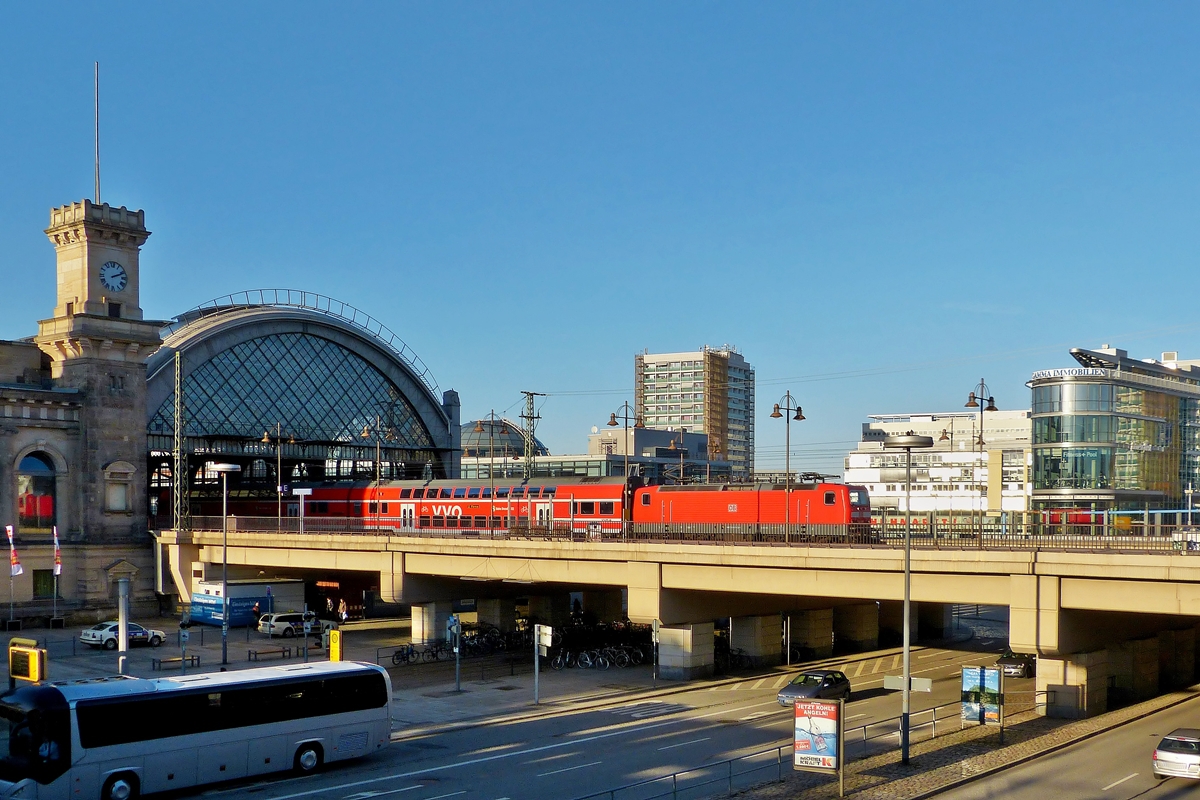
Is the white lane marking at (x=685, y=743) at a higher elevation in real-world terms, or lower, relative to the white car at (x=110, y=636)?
higher

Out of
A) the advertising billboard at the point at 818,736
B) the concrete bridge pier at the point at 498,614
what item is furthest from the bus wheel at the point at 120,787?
the concrete bridge pier at the point at 498,614

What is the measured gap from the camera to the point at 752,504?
59812 millimetres

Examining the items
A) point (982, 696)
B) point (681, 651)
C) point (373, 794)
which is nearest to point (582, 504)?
point (681, 651)

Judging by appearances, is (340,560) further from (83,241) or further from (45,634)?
(83,241)

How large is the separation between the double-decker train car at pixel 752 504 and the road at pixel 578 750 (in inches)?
373

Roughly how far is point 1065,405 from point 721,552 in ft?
266

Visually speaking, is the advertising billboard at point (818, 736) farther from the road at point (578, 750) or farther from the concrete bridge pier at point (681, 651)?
the concrete bridge pier at point (681, 651)

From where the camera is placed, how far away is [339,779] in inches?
1281

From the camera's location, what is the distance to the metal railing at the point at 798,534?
137 feet

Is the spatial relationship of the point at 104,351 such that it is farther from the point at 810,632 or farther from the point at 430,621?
the point at 810,632

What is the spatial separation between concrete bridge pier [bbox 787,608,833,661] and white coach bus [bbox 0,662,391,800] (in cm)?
3606

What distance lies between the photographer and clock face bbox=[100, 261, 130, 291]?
270ft

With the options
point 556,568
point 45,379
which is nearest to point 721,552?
point 556,568

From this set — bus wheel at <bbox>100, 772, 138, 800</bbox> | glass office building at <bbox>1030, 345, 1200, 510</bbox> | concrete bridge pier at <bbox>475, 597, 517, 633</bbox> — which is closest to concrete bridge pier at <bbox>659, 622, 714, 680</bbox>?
concrete bridge pier at <bbox>475, 597, 517, 633</bbox>
